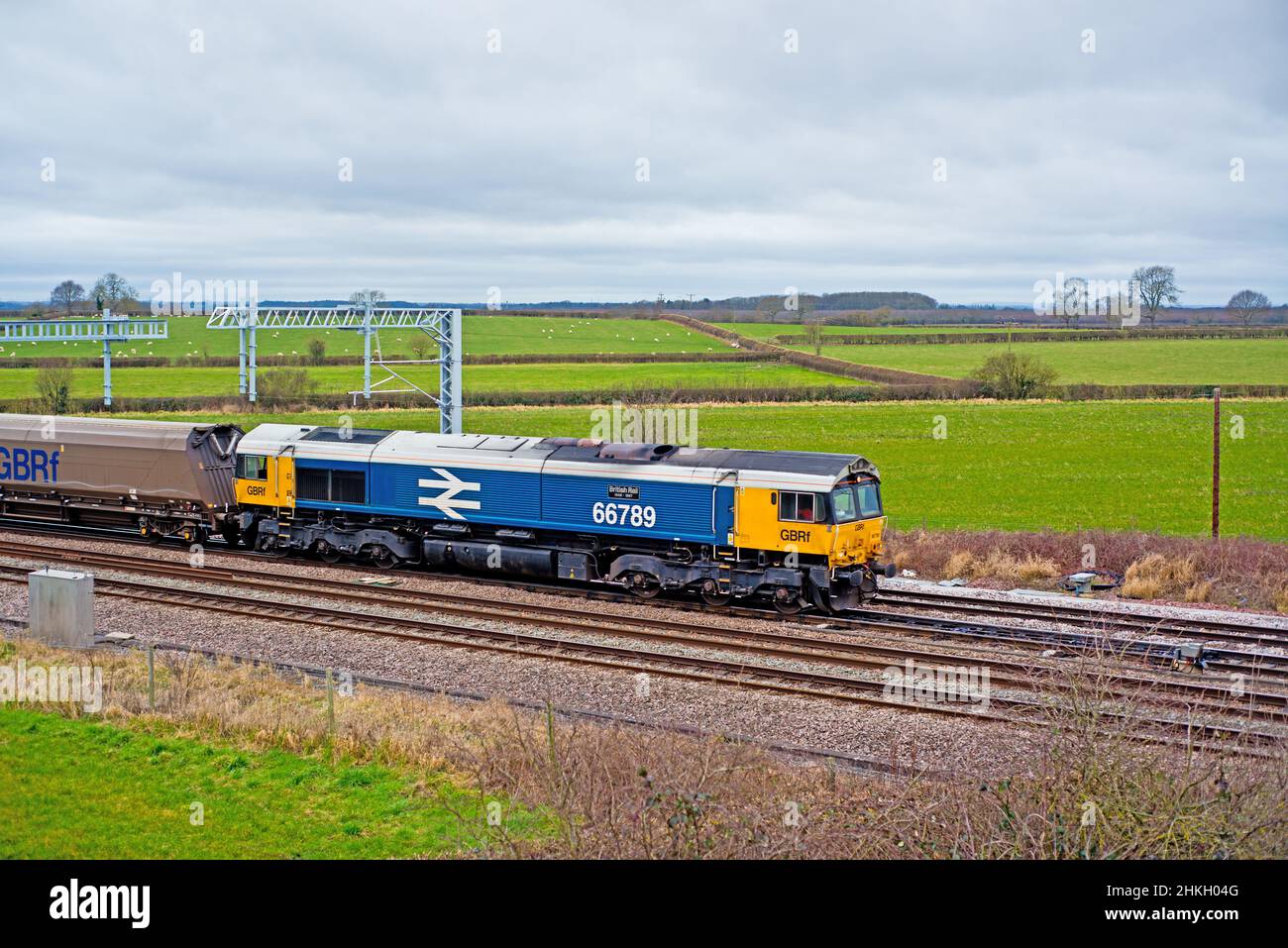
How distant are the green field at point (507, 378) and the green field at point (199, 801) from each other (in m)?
66.1

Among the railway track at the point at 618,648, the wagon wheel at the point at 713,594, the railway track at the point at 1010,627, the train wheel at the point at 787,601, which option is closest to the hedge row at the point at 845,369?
the railway track at the point at 1010,627

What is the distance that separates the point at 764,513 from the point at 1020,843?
15.6 m

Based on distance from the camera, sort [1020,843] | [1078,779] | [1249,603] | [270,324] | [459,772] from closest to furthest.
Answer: [1020,843]
[1078,779]
[459,772]
[1249,603]
[270,324]

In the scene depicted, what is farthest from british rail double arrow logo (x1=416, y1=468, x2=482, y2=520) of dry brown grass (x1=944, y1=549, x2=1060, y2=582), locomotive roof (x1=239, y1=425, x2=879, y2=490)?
dry brown grass (x1=944, y1=549, x2=1060, y2=582)

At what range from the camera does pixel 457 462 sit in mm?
28250

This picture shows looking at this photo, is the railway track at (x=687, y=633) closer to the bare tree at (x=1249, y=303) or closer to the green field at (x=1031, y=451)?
the green field at (x=1031, y=451)

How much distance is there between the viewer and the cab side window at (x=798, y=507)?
2397 centimetres

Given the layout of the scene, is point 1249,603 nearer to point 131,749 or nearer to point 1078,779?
point 1078,779

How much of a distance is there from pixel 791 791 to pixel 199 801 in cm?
692

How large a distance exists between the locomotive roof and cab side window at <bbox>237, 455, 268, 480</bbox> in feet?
0.68

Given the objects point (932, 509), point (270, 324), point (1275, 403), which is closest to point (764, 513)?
point (932, 509)

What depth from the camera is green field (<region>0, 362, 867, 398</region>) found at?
3214 inches

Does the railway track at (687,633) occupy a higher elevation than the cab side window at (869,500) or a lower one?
lower

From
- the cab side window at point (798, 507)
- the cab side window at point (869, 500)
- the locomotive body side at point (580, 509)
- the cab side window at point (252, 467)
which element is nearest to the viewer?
the cab side window at point (798, 507)
